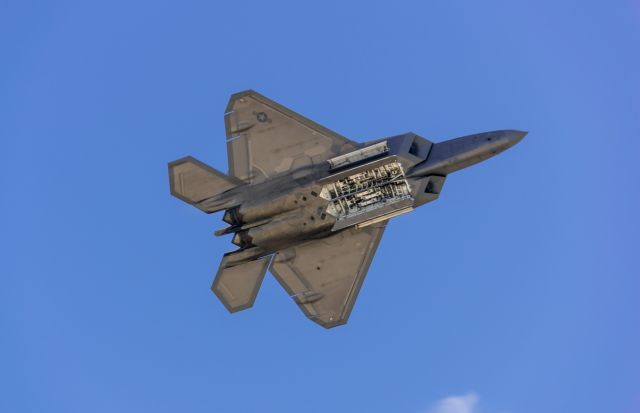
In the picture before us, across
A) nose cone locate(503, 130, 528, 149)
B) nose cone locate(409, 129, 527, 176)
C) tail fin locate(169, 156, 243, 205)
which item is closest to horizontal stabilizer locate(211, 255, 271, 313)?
tail fin locate(169, 156, 243, 205)

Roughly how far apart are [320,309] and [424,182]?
7.31 metres

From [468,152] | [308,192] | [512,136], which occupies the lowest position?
[308,192]

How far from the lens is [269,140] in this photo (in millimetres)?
38375

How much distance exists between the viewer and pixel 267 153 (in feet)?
125

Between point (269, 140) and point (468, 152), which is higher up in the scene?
point (269, 140)

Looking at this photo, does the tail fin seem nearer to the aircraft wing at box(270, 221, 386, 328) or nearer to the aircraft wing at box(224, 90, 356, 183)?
the aircraft wing at box(224, 90, 356, 183)

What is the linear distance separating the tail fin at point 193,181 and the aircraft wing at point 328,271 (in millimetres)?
4139

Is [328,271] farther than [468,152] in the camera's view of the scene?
Yes

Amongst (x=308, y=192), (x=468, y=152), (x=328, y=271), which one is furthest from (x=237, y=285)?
(x=468, y=152)

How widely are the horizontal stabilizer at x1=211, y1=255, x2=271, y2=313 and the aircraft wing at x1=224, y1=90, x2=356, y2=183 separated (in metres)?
3.91

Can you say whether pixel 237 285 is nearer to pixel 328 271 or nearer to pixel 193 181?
pixel 328 271

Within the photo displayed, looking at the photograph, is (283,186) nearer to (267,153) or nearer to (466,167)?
(267,153)

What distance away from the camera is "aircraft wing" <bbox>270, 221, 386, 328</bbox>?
38.0 metres

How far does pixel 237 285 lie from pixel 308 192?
535cm
